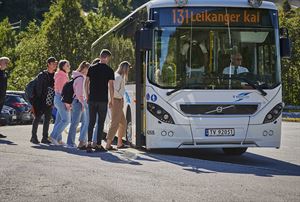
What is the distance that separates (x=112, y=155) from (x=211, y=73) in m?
2.45

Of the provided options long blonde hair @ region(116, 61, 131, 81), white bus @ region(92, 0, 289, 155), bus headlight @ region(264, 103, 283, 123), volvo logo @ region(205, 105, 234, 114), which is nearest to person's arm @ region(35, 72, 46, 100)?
long blonde hair @ region(116, 61, 131, 81)

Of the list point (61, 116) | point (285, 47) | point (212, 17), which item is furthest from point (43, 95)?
point (285, 47)

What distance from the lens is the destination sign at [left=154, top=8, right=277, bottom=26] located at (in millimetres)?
12227

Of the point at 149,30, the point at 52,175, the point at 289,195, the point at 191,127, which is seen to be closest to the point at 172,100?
the point at 191,127

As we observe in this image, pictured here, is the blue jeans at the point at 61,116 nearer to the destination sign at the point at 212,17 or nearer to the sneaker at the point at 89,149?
the sneaker at the point at 89,149

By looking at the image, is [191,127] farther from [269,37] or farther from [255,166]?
[269,37]

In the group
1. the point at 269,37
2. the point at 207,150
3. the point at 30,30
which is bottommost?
the point at 207,150

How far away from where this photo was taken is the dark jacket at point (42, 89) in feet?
48.7

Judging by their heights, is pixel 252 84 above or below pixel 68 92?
above

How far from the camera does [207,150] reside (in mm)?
15180

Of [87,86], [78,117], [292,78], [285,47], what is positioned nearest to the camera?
[285,47]

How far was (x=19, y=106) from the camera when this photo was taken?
2814 cm

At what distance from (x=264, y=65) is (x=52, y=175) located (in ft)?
16.6

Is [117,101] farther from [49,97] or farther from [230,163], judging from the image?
[230,163]
